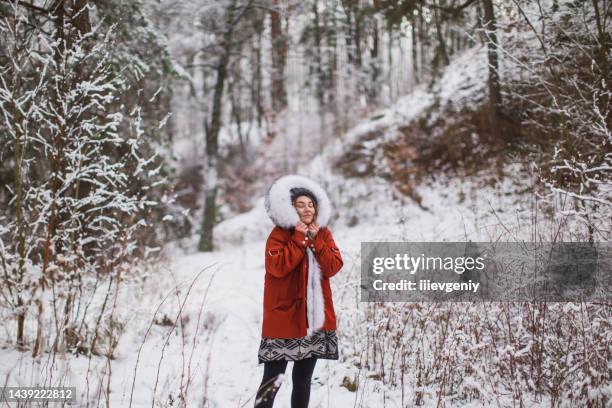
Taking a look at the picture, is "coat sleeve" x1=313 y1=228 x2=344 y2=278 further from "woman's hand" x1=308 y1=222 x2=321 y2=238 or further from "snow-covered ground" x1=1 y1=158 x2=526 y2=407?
"snow-covered ground" x1=1 y1=158 x2=526 y2=407

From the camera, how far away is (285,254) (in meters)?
2.50

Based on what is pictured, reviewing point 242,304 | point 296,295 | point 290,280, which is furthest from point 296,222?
point 242,304

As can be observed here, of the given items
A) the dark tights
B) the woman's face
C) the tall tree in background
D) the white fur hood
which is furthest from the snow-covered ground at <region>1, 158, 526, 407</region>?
the tall tree in background

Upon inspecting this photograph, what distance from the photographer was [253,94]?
1016 inches

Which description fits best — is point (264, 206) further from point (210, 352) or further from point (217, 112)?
point (217, 112)

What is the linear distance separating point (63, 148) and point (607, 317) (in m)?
4.99

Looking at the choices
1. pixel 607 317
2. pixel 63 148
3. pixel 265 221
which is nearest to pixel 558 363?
pixel 607 317

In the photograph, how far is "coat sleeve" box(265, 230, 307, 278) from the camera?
249 centimetres

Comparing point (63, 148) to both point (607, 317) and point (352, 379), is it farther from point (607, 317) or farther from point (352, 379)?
point (607, 317)

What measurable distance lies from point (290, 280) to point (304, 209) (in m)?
0.51

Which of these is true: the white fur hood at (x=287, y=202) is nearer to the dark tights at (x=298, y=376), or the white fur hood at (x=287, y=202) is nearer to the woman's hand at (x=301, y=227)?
the woman's hand at (x=301, y=227)

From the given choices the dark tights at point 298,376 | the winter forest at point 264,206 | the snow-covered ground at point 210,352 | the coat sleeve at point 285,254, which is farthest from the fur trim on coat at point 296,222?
the winter forest at point 264,206

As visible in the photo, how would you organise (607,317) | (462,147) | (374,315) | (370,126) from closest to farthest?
1. (607,317)
2. (374,315)
3. (462,147)
4. (370,126)

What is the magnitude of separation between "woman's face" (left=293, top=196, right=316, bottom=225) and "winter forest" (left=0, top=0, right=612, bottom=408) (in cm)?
95
